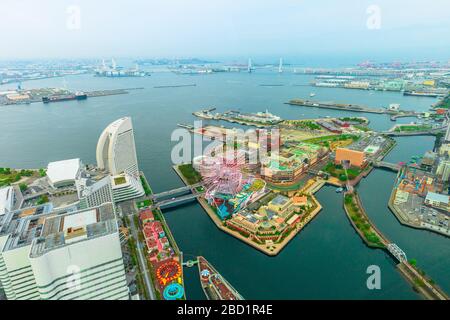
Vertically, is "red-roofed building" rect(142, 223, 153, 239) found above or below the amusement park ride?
below

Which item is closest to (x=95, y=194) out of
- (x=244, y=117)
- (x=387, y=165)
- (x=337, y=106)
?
(x=387, y=165)

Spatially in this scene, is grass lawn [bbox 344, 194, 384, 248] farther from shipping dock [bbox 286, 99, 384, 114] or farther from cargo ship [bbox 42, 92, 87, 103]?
cargo ship [bbox 42, 92, 87, 103]

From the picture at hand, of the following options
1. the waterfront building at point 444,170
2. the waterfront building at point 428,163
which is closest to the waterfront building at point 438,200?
the waterfront building at point 444,170

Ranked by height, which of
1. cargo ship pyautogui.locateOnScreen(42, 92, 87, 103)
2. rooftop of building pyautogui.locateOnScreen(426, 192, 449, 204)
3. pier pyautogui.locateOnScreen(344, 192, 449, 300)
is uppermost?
cargo ship pyautogui.locateOnScreen(42, 92, 87, 103)

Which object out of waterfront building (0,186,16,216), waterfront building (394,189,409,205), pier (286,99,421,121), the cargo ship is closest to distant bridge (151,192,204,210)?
waterfront building (0,186,16,216)

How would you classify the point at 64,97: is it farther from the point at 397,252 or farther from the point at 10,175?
the point at 397,252
